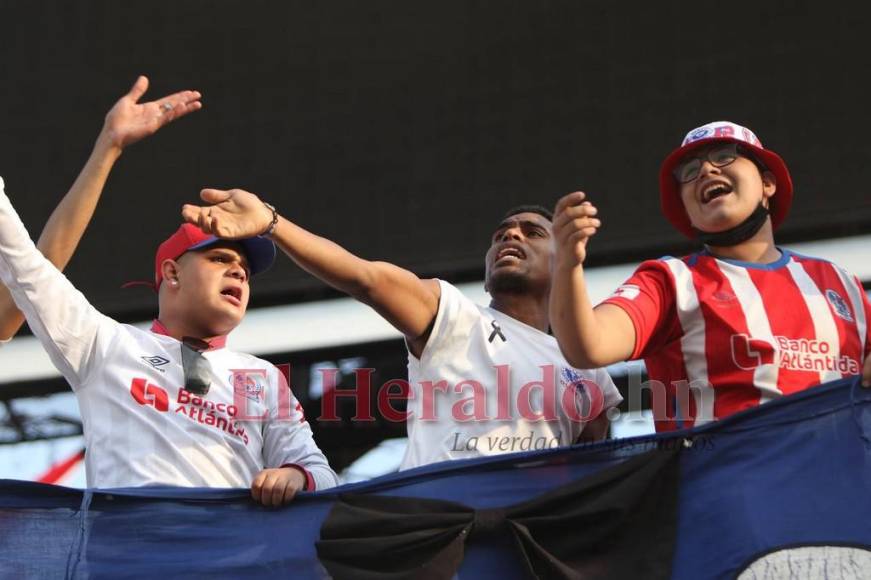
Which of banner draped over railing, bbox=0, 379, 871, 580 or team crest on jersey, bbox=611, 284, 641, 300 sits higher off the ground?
team crest on jersey, bbox=611, 284, 641, 300

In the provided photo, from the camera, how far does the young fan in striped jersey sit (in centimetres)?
295

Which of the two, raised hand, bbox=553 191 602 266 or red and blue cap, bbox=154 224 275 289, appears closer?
raised hand, bbox=553 191 602 266

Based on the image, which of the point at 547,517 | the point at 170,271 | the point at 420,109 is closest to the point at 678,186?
the point at 547,517

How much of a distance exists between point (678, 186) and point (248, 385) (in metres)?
1.10

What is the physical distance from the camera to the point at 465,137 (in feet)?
18.2

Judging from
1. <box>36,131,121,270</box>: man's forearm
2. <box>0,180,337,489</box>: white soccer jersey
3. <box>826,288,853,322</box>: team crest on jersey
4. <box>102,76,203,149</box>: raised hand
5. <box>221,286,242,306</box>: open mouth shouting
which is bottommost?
<box>0,180,337,489</box>: white soccer jersey

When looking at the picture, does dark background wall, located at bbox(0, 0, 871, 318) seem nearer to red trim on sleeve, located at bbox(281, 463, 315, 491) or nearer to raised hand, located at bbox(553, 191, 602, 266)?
red trim on sleeve, located at bbox(281, 463, 315, 491)

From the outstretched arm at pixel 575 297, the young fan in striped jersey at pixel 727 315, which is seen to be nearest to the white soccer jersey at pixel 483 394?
the young fan in striped jersey at pixel 727 315

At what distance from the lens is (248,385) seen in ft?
11.6

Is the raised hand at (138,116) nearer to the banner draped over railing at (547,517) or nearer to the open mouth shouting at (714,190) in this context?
the banner draped over railing at (547,517)

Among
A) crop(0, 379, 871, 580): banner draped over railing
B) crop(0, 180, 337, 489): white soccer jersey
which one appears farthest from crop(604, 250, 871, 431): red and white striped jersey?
crop(0, 180, 337, 489): white soccer jersey

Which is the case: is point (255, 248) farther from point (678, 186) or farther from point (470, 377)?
point (678, 186)

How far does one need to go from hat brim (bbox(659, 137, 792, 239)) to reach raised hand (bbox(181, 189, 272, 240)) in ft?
3.05

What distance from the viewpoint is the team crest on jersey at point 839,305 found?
10.1ft
